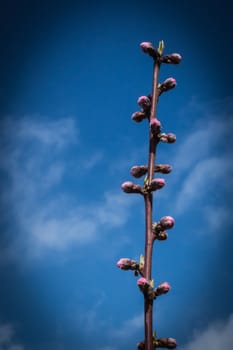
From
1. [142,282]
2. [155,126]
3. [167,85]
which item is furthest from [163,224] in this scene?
[167,85]

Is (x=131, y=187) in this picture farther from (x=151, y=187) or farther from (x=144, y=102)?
(x=144, y=102)

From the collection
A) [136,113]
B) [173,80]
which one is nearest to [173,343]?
[136,113]

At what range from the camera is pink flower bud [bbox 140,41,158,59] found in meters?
4.22

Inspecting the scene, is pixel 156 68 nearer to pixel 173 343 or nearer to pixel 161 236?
pixel 161 236

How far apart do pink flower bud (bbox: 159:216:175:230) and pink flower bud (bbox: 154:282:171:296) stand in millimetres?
518

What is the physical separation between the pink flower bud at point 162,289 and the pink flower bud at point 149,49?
8.04 ft

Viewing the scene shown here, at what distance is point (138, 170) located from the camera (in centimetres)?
395

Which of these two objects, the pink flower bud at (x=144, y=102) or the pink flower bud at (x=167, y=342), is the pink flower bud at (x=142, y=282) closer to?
the pink flower bud at (x=167, y=342)

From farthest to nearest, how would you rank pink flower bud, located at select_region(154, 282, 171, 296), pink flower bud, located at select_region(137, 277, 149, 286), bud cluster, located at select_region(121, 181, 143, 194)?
bud cluster, located at select_region(121, 181, 143, 194), pink flower bud, located at select_region(154, 282, 171, 296), pink flower bud, located at select_region(137, 277, 149, 286)

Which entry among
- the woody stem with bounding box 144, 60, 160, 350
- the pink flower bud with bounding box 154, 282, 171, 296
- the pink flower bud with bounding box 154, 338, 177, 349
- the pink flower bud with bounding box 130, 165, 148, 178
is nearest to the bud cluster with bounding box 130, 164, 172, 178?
the pink flower bud with bounding box 130, 165, 148, 178

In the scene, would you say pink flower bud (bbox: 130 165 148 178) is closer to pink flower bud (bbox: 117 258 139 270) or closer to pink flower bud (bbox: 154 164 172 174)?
Result: pink flower bud (bbox: 154 164 172 174)

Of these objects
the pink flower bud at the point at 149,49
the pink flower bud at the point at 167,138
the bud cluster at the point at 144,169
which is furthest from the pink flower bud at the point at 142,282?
the pink flower bud at the point at 149,49

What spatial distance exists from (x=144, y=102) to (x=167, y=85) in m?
0.42

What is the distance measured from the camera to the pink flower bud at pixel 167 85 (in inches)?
166
